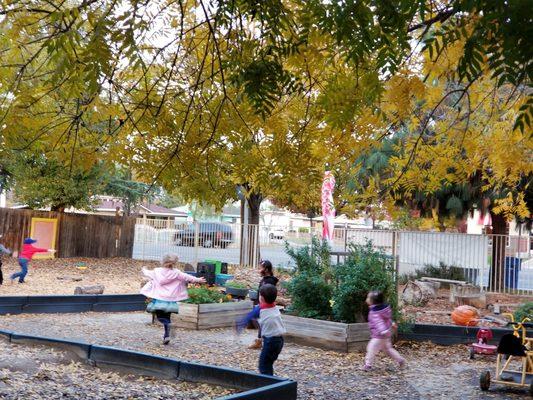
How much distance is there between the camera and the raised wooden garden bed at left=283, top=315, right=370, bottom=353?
400 inches

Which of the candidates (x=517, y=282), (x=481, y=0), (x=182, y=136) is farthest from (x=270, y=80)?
(x=517, y=282)

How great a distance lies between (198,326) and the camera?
39.2ft

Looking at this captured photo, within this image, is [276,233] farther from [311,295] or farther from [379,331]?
[379,331]

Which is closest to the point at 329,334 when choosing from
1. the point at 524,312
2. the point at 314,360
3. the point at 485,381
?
the point at 314,360

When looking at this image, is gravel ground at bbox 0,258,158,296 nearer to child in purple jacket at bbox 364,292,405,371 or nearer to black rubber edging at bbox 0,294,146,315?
black rubber edging at bbox 0,294,146,315

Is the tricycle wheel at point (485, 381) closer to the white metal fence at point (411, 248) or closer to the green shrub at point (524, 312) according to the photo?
the green shrub at point (524, 312)

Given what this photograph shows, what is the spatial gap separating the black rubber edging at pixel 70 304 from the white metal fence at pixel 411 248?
18.0ft

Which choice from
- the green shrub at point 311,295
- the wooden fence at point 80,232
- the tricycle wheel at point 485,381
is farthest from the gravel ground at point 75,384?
the wooden fence at point 80,232

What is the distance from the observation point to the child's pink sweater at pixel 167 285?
10.6 m

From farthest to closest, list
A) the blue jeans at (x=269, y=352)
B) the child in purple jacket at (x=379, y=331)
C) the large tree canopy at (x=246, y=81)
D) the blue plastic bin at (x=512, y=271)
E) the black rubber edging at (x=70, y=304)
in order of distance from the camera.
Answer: the blue plastic bin at (x=512, y=271)
the black rubber edging at (x=70, y=304)
the child in purple jacket at (x=379, y=331)
the blue jeans at (x=269, y=352)
the large tree canopy at (x=246, y=81)

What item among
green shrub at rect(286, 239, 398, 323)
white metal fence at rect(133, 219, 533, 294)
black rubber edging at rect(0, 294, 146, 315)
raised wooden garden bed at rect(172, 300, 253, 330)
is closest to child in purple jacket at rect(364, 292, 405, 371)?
green shrub at rect(286, 239, 398, 323)

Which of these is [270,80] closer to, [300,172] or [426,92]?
[300,172]

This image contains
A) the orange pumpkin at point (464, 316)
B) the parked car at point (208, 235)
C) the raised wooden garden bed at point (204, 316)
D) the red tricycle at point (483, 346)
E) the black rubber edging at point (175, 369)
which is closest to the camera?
the black rubber edging at point (175, 369)

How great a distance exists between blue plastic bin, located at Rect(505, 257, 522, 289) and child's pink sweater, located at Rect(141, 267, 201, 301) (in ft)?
39.8
